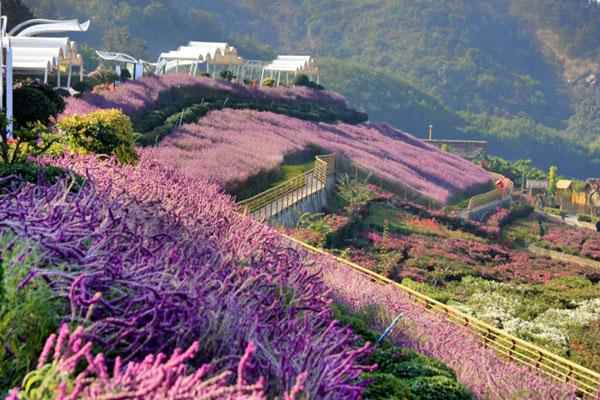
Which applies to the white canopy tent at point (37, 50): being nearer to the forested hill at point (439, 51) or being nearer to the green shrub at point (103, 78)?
the green shrub at point (103, 78)

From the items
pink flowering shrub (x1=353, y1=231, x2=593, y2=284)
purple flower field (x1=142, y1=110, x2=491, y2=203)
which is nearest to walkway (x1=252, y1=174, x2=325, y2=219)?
purple flower field (x1=142, y1=110, x2=491, y2=203)

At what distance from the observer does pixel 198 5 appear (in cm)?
18062

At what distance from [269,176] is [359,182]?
5028 millimetres

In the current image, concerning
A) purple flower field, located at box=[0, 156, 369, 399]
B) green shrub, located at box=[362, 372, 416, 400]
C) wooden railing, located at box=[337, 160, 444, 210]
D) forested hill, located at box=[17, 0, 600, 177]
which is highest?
purple flower field, located at box=[0, 156, 369, 399]

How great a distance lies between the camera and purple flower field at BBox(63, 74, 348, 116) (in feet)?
80.2

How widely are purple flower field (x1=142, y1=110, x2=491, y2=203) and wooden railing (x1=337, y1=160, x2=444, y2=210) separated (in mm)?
479

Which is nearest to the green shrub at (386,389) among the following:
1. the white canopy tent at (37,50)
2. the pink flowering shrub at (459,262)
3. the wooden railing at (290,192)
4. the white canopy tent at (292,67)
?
the wooden railing at (290,192)

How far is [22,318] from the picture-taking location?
3.68 m

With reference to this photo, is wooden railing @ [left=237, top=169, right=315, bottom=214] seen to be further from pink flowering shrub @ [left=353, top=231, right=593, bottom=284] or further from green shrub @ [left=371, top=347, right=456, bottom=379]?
green shrub @ [left=371, top=347, right=456, bottom=379]

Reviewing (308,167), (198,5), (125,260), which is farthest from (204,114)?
(198,5)

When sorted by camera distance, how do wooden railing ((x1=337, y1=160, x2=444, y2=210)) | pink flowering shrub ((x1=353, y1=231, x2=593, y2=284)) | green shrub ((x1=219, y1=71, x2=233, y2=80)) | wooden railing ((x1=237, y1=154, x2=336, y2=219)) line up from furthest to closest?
green shrub ((x1=219, y1=71, x2=233, y2=80))
wooden railing ((x1=337, y1=160, x2=444, y2=210))
pink flowering shrub ((x1=353, y1=231, x2=593, y2=284))
wooden railing ((x1=237, y1=154, x2=336, y2=219))

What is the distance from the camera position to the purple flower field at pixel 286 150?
1992 cm

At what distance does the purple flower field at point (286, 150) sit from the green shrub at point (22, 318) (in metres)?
12.3

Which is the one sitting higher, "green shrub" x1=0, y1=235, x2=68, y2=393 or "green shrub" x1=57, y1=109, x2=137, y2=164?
"green shrub" x1=0, y1=235, x2=68, y2=393
